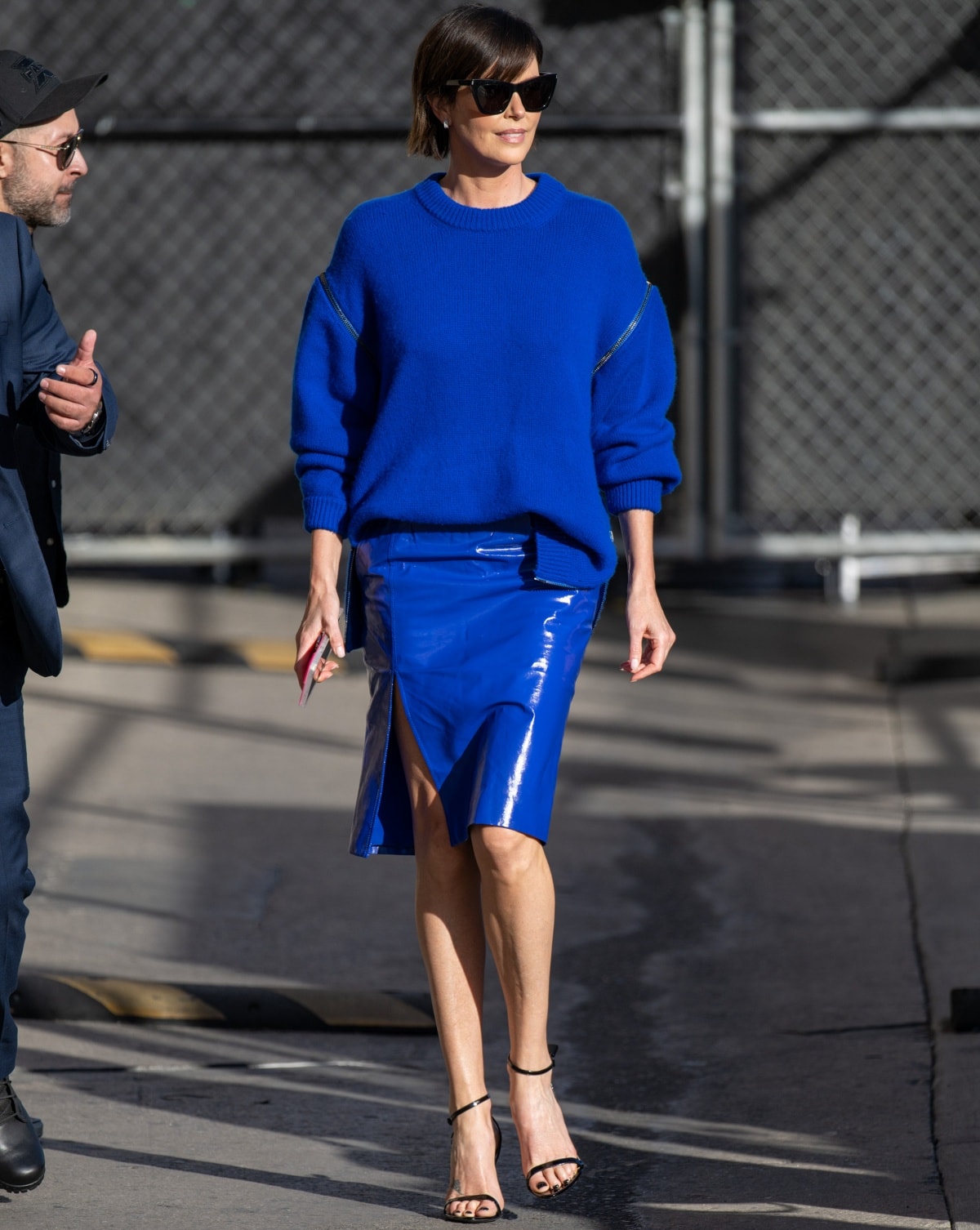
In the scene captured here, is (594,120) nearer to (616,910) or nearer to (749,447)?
(749,447)


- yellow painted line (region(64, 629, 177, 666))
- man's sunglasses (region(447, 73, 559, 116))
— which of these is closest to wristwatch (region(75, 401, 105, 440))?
man's sunglasses (region(447, 73, 559, 116))

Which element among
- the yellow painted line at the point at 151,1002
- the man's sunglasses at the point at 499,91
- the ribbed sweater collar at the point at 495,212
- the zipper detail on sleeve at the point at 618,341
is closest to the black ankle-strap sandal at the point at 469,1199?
the yellow painted line at the point at 151,1002

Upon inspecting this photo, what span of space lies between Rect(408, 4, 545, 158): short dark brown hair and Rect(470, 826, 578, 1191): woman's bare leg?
1239 millimetres

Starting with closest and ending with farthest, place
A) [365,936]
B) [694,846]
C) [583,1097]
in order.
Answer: [583,1097]
[365,936]
[694,846]

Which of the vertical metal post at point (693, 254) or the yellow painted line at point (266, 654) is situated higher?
the vertical metal post at point (693, 254)

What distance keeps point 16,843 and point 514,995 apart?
0.89 m

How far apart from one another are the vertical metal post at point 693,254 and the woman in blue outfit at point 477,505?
465cm

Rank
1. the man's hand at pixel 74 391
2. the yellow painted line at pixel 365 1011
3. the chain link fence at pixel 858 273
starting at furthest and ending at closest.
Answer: the chain link fence at pixel 858 273, the yellow painted line at pixel 365 1011, the man's hand at pixel 74 391

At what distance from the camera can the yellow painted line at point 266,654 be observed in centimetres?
769

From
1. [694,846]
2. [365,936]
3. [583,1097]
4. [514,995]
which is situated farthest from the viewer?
[694,846]

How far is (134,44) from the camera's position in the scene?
8148 mm

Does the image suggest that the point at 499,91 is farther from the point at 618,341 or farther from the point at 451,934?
the point at 451,934

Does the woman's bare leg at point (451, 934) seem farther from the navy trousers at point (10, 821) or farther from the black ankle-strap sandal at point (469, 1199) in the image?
the navy trousers at point (10, 821)

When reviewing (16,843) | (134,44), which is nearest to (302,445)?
(16,843)
